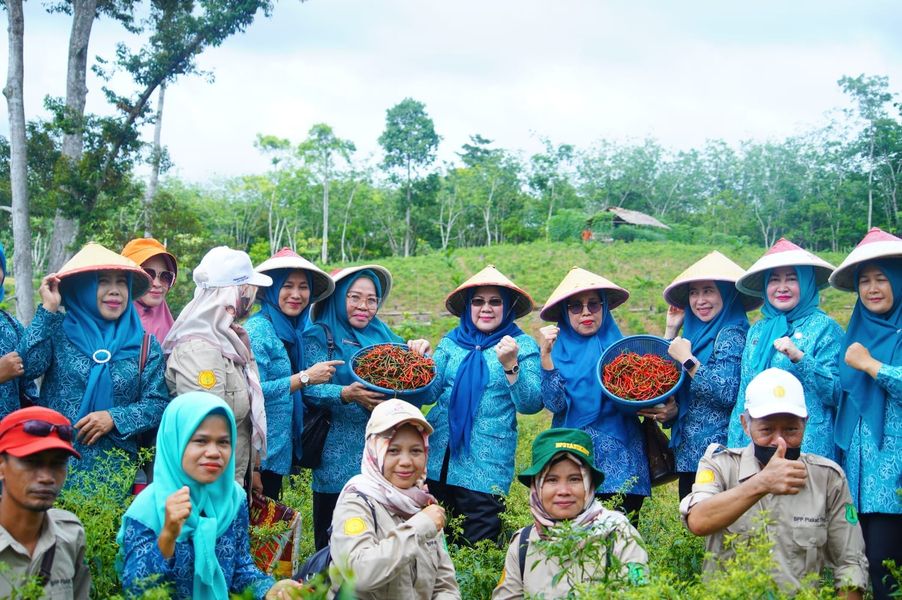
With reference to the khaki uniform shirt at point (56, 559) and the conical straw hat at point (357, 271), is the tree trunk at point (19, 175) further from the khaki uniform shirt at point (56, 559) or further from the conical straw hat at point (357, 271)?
the khaki uniform shirt at point (56, 559)

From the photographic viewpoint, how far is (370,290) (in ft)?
15.9

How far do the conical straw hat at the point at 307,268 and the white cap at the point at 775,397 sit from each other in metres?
2.40

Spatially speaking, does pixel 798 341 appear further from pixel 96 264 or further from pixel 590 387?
pixel 96 264

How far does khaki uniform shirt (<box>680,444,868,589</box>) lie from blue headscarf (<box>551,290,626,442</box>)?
1066 millimetres

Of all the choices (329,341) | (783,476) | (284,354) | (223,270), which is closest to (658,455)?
(783,476)

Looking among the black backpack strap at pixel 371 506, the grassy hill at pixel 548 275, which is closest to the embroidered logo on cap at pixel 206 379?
the black backpack strap at pixel 371 506

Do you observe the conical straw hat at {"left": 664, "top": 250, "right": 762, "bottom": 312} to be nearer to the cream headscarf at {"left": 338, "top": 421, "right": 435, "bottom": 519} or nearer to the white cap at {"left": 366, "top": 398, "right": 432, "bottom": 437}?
the white cap at {"left": 366, "top": 398, "right": 432, "bottom": 437}

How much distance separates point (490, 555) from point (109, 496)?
1.68 metres

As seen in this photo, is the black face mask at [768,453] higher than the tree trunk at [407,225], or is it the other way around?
the tree trunk at [407,225]

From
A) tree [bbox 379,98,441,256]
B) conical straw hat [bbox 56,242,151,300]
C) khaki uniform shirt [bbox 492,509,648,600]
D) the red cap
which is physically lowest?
khaki uniform shirt [bbox 492,509,648,600]

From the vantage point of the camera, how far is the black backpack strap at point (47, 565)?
2.73 metres

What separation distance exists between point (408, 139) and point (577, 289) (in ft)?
124

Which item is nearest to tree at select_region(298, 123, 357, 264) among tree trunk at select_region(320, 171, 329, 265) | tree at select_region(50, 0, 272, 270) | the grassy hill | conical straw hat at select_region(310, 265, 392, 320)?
tree trunk at select_region(320, 171, 329, 265)

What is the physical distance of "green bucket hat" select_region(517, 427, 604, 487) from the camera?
3.26 metres
